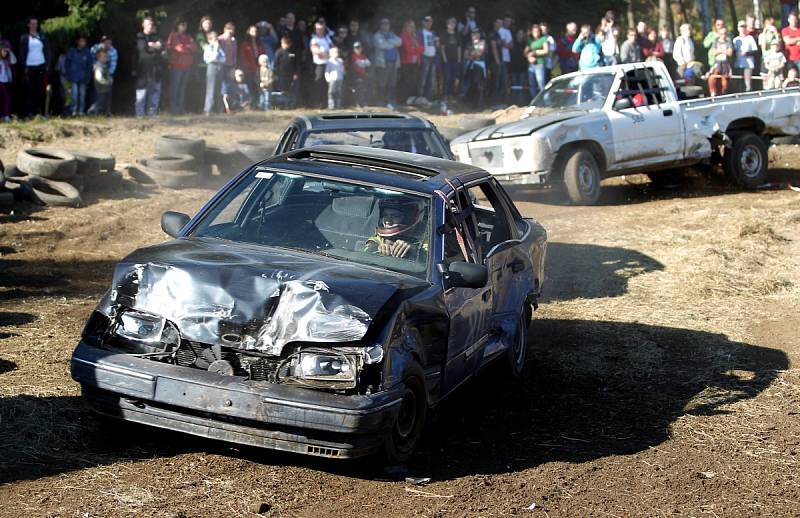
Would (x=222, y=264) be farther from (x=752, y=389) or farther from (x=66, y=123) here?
(x=66, y=123)

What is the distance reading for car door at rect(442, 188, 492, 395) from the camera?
20.5 ft

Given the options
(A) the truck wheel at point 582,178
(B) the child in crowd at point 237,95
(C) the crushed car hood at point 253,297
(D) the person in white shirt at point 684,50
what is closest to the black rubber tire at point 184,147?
(B) the child in crowd at point 237,95

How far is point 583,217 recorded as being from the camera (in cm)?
1503

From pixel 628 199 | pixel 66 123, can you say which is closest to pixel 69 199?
pixel 66 123

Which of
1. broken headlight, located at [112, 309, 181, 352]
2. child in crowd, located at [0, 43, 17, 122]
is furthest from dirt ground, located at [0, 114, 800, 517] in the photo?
child in crowd, located at [0, 43, 17, 122]

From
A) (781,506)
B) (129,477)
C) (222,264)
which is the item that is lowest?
(781,506)

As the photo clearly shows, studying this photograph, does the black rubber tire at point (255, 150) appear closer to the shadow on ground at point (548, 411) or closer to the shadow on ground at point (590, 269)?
the shadow on ground at point (590, 269)

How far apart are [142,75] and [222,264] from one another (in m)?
14.9

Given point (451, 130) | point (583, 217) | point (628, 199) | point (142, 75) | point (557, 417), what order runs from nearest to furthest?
1. point (557, 417)
2. point (583, 217)
3. point (628, 199)
4. point (451, 130)
5. point (142, 75)

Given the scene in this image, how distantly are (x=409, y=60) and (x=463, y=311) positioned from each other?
1791 cm

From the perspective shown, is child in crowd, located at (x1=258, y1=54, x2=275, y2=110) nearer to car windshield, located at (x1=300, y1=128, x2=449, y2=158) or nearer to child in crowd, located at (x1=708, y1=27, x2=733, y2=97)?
child in crowd, located at (x1=708, y1=27, x2=733, y2=97)

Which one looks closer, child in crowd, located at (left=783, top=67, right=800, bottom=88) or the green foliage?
A: the green foliage

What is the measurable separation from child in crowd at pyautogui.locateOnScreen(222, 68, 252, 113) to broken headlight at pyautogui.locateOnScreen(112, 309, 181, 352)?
1570 centimetres

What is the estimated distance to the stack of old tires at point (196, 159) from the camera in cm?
1590
